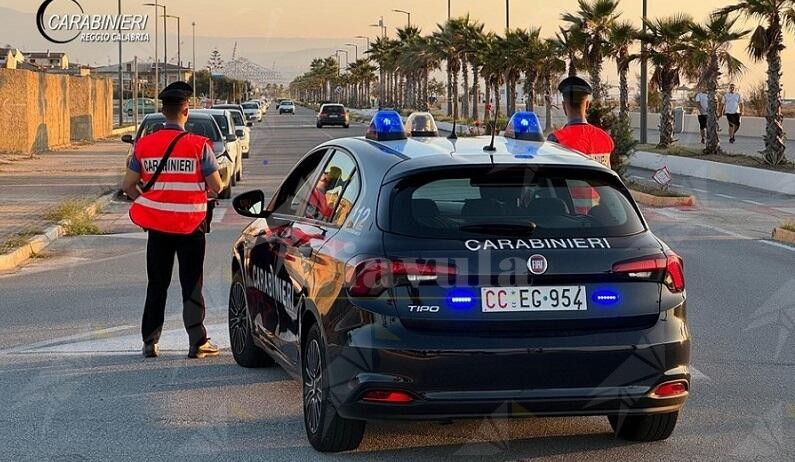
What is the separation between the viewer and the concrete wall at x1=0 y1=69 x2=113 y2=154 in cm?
3466

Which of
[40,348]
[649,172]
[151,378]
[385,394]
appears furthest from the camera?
[649,172]

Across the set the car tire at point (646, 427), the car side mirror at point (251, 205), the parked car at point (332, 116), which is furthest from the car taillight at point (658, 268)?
the parked car at point (332, 116)

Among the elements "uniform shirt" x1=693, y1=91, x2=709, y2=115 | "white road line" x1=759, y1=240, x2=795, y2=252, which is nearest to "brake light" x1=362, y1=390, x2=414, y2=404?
"white road line" x1=759, y1=240, x2=795, y2=252

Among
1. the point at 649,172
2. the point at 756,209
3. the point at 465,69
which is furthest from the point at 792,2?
the point at 465,69

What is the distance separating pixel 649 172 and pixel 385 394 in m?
28.4

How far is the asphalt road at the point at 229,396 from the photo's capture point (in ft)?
20.8

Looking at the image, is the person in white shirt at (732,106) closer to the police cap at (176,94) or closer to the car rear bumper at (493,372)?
the police cap at (176,94)

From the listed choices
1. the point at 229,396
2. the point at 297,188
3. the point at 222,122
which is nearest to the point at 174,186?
the point at 297,188

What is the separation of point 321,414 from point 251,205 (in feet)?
6.93

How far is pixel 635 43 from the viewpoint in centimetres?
4181

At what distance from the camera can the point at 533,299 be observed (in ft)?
18.7

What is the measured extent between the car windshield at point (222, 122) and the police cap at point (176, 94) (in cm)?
1712

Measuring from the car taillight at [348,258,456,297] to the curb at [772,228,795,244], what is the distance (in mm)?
11876

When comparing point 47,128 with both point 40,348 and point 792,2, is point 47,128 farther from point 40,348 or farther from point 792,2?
point 40,348
